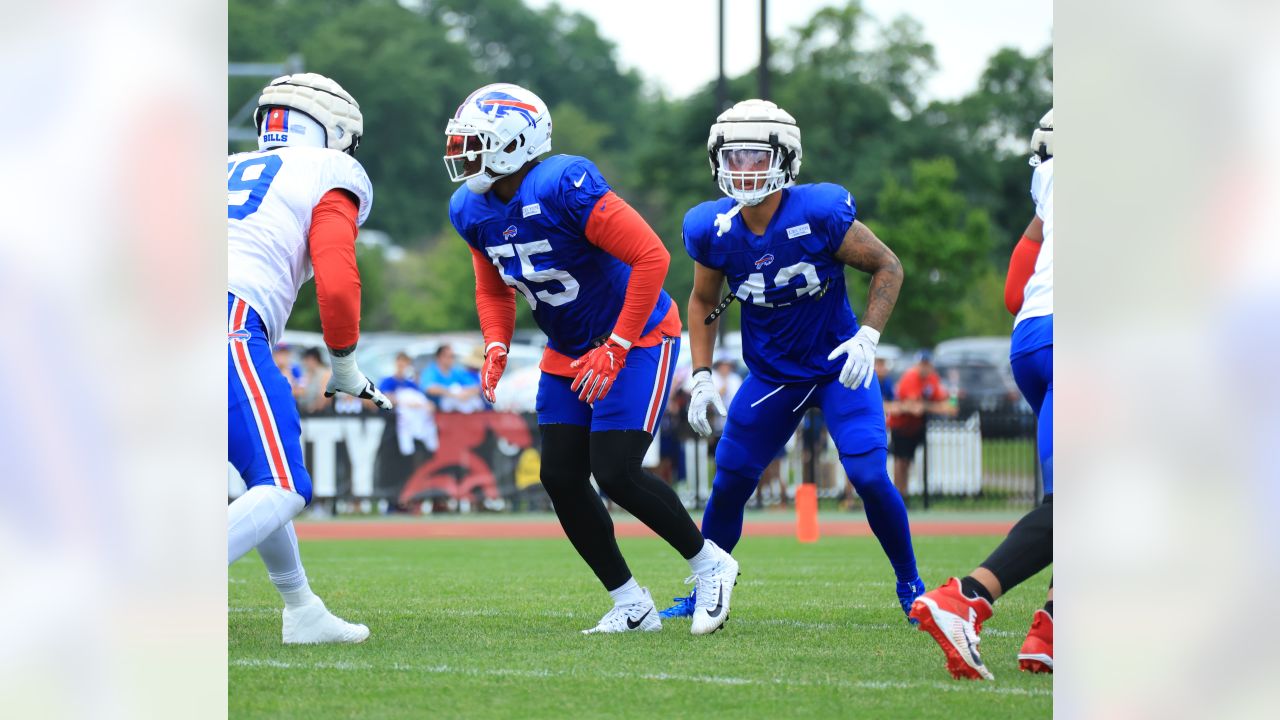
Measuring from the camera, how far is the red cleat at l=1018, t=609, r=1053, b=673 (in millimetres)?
4938

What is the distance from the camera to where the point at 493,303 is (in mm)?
6512

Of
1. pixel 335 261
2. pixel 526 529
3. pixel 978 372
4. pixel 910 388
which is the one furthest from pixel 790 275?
pixel 978 372

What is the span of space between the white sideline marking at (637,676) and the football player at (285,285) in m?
0.51

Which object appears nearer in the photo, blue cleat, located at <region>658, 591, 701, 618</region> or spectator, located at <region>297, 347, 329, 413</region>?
blue cleat, located at <region>658, 591, 701, 618</region>

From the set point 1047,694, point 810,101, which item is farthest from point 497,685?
point 810,101

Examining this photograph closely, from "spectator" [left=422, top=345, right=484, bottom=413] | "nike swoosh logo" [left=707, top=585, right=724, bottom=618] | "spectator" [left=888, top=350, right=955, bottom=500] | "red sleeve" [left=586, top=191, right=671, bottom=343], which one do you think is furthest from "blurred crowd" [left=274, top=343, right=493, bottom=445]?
"red sleeve" [left=586, top=191, right=671, bottom=343]

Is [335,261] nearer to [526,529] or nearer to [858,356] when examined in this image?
[858,356]

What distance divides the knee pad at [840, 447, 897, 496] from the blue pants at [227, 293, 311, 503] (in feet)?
7.89

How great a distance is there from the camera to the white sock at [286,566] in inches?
222

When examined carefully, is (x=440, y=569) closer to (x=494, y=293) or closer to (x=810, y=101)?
(x=494, y=293)

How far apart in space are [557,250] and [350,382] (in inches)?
36.5

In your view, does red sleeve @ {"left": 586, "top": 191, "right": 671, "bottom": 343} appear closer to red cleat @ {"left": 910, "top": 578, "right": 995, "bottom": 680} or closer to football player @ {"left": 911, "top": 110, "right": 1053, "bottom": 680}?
football player @ {"left": 911, "top": 110, "right": 1053, "bottom": 680}

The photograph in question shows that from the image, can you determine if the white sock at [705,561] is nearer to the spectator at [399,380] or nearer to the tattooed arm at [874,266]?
the tattooed arm at [874,266]
